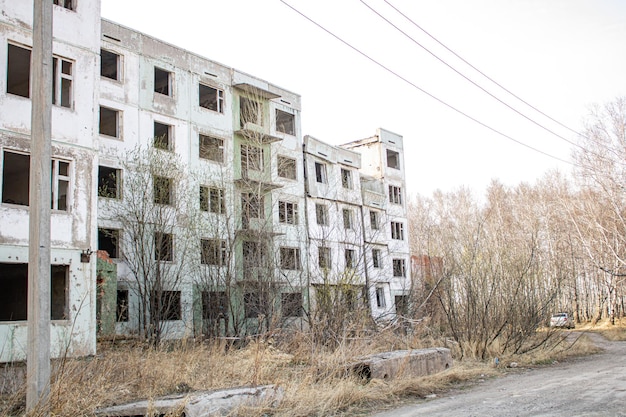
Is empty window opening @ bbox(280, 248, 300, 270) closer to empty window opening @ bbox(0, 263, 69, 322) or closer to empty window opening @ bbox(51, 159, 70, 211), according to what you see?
empty window opening @ bbox(0, 263, 69, 322)

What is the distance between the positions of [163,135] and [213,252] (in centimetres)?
644

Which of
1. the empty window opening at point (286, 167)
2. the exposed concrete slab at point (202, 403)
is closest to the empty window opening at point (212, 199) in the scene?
the empty window opening at point (286, 167)

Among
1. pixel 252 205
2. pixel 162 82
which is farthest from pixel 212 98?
pixel 252 205

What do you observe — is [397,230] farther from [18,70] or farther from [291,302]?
[18,70]

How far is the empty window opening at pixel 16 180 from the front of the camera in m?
19.9

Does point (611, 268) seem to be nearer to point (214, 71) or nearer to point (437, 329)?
point (437, 329)

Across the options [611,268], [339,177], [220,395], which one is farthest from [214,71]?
[611,268]

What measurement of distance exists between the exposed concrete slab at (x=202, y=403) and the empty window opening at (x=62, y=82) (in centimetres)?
1255

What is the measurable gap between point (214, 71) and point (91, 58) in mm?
13648

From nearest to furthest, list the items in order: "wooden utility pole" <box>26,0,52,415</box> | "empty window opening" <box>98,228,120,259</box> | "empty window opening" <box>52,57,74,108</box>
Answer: "wooden utility pole" <box>26,0,52,415</box> → "empty window opening" <box>52,57,74,108</box> → "empty window opening" <box>98,228,120,259</box>

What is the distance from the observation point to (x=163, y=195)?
27.3 metres

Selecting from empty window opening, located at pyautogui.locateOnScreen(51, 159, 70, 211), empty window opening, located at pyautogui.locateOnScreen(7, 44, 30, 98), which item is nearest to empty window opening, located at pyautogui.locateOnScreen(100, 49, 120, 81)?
empty window opening, located at pyautogui.locateOnScreen(7, 44, 30, 98)

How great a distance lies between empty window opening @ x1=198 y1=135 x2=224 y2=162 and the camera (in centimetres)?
3169

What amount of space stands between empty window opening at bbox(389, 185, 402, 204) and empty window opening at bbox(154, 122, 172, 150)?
20.5 m
